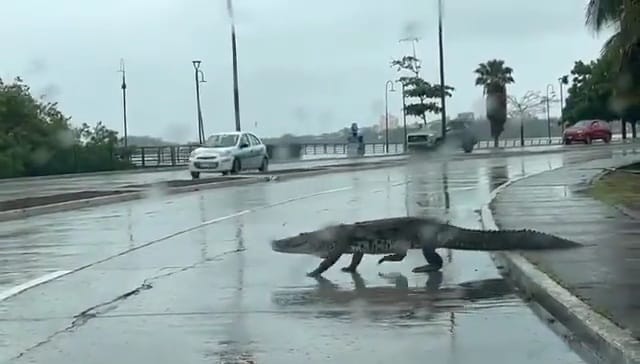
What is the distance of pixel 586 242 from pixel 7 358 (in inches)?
300

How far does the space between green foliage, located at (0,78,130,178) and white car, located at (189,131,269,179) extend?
44.3ft

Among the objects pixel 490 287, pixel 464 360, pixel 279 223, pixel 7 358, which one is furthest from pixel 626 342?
pixel 279 223

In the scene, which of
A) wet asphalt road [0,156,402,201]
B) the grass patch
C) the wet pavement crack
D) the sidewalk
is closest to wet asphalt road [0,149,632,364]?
the wet pavement crack

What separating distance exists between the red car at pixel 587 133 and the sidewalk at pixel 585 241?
122ft

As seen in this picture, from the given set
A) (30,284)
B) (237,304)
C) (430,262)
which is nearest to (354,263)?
(430,262)

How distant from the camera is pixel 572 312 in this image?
8.63 meters

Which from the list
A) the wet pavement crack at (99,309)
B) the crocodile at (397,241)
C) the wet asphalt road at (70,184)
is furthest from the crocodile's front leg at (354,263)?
the wet asphalt road at (70,184)

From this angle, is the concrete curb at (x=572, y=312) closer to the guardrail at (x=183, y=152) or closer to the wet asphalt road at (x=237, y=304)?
the wet asphalt road at (x=237, y=304)

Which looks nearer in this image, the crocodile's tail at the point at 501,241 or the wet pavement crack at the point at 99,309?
the wet pavement crack at the point at 99,309

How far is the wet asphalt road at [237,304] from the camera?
8.01 meters

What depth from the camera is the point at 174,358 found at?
7816 mm

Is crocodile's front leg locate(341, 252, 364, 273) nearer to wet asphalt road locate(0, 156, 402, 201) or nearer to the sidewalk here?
the sidewalk

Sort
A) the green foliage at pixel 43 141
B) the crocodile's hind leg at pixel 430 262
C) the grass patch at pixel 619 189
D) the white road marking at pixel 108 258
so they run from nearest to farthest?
1. the white road marking at pixel 108 258
2. the crocodile's hind leg at pixel 430 262
3. the grass patch at pixel 619 189
4. the green foliage at pixel 43 141

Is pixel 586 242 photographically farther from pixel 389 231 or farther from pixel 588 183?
pixel 588 183
